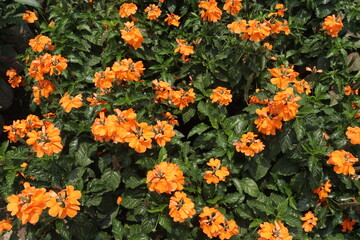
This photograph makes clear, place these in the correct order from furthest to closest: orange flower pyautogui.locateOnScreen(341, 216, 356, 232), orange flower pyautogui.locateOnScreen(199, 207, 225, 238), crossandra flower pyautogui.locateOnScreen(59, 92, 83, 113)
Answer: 1. orange flower pyautogui.locateOnScreen(341, 216, 356, 232)
2. crossandra flower pyautogui.locateOnScreen(59, 92, 83, 113)
3. orange flower pyautogui.locateOnScreen(199, 207, 225, 238)

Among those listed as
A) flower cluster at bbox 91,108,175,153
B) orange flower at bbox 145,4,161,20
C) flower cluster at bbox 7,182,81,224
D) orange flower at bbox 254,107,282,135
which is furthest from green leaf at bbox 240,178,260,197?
orange flower at bbox 145,4,161,20

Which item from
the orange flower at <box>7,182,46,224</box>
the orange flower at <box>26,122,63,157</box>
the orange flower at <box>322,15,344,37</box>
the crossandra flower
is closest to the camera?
the orange flower at <box>7,182,46,224</box>

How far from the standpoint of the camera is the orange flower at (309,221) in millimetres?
2340

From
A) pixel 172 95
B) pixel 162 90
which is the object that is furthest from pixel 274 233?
pixel 162 90

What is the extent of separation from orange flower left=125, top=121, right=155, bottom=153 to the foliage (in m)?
0.04

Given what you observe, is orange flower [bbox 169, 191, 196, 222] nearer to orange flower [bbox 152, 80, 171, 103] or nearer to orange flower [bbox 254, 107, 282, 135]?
orange flower [bbox 254, 107, 282, 135]

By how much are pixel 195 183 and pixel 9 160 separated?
1.40 meters

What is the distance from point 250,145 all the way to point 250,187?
0.41 m

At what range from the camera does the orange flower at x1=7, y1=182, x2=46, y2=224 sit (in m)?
1.66

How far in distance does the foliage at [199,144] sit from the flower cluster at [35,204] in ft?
1.13

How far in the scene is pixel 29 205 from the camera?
5.44 ft

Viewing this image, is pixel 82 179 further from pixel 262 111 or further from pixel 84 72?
pixel 262 111

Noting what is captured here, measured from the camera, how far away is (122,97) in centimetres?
245

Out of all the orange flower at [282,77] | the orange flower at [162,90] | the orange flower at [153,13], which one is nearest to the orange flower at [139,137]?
the orange flower at [162,90]
